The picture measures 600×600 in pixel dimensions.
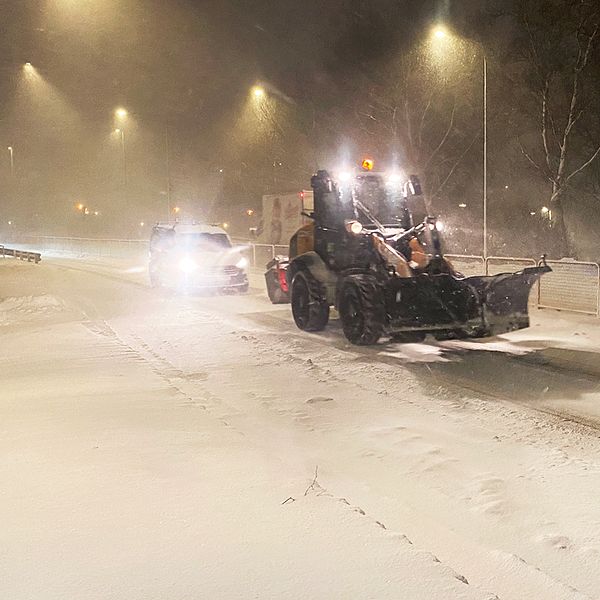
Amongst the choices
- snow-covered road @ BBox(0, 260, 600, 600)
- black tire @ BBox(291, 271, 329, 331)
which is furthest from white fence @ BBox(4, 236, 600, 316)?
black tire @ BBox(291, 271, 329, 331)

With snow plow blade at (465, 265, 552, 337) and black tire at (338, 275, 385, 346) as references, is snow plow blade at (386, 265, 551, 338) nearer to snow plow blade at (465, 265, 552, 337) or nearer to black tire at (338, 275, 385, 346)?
snow plow blade at (465, 265, 552, 337)

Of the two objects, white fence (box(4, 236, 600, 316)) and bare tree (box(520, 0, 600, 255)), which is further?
bare tree (box(520, 0, 600, 255))

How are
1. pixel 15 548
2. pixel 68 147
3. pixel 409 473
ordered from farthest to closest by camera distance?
pixel 68 147 → pixel 409 473 → pixel 15 548

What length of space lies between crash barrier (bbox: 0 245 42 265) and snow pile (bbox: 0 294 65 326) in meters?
19.1

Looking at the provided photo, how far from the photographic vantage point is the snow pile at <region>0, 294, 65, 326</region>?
15.1 metres

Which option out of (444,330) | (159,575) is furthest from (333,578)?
(444,330)

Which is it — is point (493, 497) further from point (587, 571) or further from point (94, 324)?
point (94, 324)

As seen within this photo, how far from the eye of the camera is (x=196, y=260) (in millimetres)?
18672

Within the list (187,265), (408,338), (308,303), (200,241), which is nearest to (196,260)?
(187,265)

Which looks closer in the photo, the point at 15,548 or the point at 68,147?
the point at 15,548

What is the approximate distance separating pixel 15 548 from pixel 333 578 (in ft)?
6.05

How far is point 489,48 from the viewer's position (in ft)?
90.8

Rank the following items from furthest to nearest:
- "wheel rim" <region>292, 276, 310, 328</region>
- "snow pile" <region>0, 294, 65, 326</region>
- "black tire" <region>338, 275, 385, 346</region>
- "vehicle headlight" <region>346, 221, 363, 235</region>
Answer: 1. "snow pile" <region>0, 294, 65, 326</region>
2. "wheel rim" <region>292, 276, 310, 328</region>
3. "vehicle headlight" <region>346, 221, 363, 235</region>
4. "black tire" <region>338, 275, 385, 346</region>

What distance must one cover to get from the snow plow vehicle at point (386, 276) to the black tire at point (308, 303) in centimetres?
2
